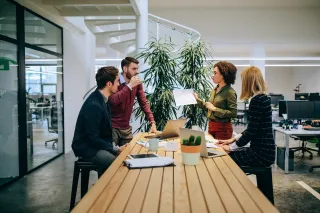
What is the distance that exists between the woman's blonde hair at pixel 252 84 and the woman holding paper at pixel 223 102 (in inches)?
22.4

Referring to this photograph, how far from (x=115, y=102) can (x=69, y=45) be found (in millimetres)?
3614

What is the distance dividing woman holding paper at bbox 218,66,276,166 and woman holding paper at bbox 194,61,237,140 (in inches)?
22.9

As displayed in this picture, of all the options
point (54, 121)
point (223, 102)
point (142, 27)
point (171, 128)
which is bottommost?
point (54, 121)

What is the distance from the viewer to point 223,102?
3150mm

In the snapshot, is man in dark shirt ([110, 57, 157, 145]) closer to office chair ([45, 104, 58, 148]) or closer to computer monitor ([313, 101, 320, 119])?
office chair ([45, 104, 58, 148])

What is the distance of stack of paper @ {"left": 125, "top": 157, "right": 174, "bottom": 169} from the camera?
6.14 feet

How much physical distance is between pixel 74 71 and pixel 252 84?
15.5 ft

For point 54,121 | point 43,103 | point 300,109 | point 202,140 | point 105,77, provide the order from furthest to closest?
point 54,121, point 43,103, point 300,109, point 105,77, point 202,140

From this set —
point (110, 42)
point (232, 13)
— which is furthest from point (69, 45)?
point (232, 13)

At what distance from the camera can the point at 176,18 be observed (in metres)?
9.29

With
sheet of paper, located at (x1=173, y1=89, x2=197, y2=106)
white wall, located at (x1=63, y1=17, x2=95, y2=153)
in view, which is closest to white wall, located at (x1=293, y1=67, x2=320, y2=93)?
white wall, located at (x1=63, y1=17, x2=95, y2=153)

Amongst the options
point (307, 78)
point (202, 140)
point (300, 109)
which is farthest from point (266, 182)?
point (307, 78)

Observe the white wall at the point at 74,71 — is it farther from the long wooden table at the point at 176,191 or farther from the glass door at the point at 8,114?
the long wooden table at the point at 176,191

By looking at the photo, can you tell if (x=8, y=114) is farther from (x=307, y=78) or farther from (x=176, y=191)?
(x=307, y=78)
